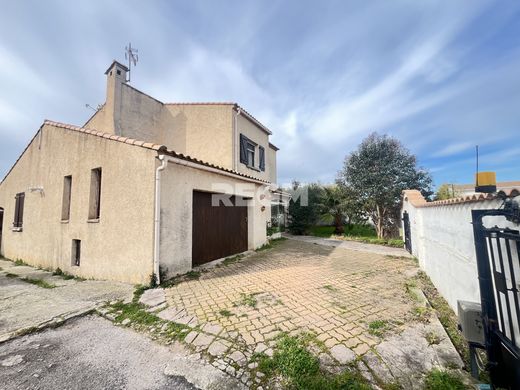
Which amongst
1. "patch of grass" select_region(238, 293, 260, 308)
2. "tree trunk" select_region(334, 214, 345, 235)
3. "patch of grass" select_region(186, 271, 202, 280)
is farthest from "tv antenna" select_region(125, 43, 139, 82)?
"tree trunk" select_region(334, 214, 345, 235)

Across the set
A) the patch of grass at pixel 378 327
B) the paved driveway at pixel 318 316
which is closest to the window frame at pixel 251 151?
the paved driveway at pixel 318 316

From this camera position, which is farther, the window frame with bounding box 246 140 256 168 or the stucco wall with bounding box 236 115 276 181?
the window frame with bounding box 246 140 256 168

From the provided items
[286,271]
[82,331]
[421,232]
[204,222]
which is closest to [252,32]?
[204,222]

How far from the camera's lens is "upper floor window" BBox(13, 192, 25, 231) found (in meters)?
12.5

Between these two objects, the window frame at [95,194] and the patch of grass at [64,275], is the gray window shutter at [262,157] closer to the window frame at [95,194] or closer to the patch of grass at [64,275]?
the window frame at [95,194]

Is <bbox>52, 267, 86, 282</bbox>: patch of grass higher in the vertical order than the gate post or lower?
lower

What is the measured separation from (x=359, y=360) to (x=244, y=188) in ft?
27.5

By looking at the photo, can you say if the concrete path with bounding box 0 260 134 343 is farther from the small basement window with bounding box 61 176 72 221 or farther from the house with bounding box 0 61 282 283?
the small basement window with bounding box 61 176 72 221

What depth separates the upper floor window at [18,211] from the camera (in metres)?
12.5

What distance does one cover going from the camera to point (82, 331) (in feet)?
13.1

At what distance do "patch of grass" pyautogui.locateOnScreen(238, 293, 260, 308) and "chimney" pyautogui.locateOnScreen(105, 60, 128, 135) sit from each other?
11.6 metres

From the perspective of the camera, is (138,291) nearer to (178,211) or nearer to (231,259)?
(178,211)

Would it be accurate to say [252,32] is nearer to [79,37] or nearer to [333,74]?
[333,74]

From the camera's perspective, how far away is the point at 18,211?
12852mm
